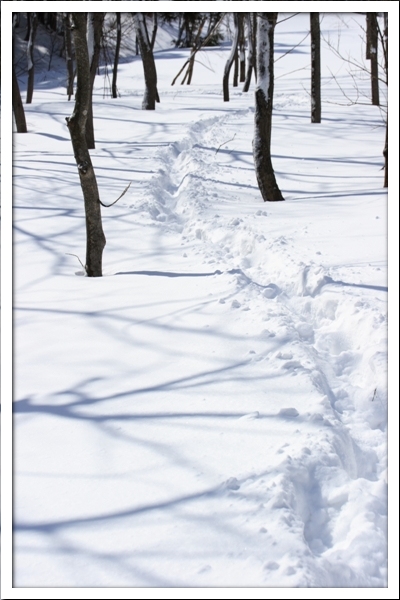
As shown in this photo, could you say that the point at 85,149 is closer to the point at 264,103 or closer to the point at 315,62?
the point at 264,103

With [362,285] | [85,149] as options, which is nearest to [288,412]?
[362,285]

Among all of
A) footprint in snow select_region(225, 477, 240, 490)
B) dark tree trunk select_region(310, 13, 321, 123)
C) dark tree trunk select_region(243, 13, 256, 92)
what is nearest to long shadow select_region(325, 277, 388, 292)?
footprint in snow select_region(225, 477, 240, 490)

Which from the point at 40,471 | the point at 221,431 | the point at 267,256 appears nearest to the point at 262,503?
the point at 221,431

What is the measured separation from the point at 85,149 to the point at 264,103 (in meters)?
3.35

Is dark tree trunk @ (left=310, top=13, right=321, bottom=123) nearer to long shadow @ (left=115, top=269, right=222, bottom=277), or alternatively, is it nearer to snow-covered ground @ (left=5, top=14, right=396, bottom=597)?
snow-covered ground @ (left=5, top=14, right=396, bottom=597)

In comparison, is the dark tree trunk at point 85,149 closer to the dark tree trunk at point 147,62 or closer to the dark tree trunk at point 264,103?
the dark tree trunk at point 264,103

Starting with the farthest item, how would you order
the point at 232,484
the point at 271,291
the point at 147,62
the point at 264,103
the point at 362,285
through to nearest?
1. the point at 147,62
2. the point at 264,103
3. the point at 271,291
4. the point at 362,285
5. the point at 232,484

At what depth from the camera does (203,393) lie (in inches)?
126

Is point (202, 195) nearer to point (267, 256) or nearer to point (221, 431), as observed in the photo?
point (267, 256)

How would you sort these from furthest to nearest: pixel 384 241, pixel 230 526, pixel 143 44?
1. pixel 143 44
2. pixel 384 241
3. pixel 230 526

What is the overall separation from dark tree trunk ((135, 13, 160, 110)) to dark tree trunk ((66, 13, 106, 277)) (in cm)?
1081

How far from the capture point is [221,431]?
2.88 metres

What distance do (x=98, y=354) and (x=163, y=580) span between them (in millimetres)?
1791

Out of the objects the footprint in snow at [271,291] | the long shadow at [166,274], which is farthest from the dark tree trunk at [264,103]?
the footprint in snow at [271,291]
